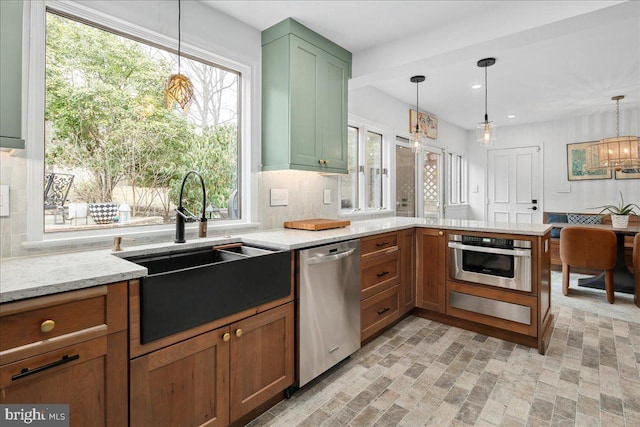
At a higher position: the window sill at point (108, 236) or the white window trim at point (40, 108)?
the white window trim at point (40, 108)

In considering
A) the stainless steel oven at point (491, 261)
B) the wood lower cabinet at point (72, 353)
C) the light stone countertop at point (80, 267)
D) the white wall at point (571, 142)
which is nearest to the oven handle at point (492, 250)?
the stainless steel oven at point (491, 261)

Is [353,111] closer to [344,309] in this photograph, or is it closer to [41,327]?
[344,309]

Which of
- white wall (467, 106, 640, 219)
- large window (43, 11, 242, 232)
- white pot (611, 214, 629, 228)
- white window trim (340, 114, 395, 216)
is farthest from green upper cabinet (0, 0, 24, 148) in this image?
white wall (467, 106, 640, 219)

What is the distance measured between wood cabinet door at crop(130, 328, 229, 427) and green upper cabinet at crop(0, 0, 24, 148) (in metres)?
1.02

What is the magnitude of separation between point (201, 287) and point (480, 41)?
2.58 m

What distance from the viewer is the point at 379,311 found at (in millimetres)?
2674

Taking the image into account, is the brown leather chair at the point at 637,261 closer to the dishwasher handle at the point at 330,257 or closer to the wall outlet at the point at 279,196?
the dishwasher handle at the point at 330,257

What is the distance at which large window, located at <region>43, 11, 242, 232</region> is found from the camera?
177 centimetres

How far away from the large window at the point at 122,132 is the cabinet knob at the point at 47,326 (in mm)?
912

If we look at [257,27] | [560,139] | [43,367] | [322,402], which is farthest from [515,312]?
[560,139]

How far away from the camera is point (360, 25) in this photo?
2.64 metres

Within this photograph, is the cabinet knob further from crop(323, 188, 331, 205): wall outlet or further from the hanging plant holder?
crop(323, 188, 331, 205): wall outlet

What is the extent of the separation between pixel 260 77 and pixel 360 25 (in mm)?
917

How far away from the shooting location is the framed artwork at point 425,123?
4.86 metres
